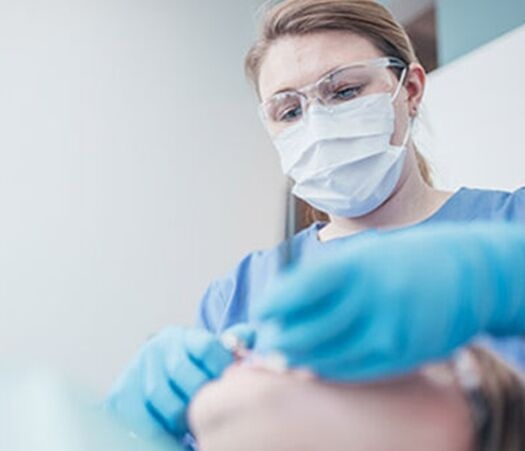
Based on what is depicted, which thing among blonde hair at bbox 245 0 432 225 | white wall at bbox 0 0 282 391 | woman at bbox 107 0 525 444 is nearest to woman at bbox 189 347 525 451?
woman at bbox 107 0 525 444

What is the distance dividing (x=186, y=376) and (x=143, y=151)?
1.82 m

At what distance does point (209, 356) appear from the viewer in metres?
→ 0.64

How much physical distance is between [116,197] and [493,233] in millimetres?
1931

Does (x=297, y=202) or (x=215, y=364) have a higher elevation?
(x=215, y=364)

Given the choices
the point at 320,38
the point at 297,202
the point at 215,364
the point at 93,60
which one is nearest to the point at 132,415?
the point at 215,364

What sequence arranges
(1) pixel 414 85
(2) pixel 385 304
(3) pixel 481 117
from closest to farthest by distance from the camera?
(2) pixel 385 304 → (1) pixel 414 85 → (3) pixel 481 117

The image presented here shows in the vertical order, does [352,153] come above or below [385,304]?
below

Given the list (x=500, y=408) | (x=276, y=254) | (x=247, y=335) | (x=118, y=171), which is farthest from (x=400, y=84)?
(x=118, y=171)

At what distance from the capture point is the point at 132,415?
2.25 feet

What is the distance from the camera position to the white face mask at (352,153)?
112cm

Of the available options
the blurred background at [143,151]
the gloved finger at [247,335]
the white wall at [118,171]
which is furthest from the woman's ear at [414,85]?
the white wall at [118,171]

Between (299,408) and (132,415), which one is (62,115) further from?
(299,408)

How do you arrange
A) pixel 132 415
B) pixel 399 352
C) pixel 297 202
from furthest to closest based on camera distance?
pixel 297 202 → pixel 132 415 → pixel 399 352

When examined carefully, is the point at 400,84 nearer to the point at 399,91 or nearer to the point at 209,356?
the point at 399,91
